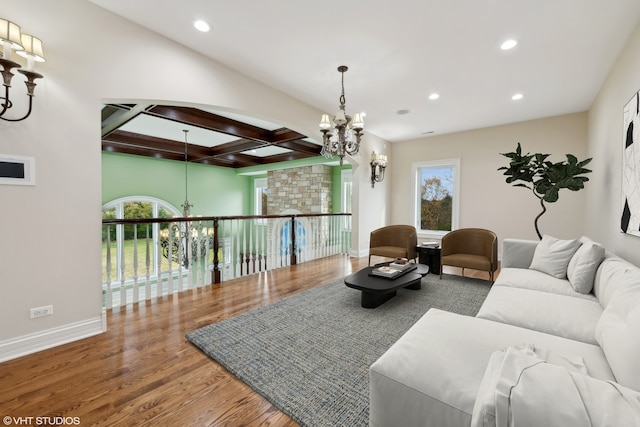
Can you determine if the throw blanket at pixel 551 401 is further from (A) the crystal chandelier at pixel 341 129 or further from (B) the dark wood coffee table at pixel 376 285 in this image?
(A) the crystal chandelier at pixel 341 129

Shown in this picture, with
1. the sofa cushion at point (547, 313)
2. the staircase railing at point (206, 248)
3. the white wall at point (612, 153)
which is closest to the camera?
the sofa cushion at point (547, 313)

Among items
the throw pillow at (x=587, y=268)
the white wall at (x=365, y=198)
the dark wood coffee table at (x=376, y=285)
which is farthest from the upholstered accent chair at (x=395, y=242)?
the throw pillow at (x=587, y=268)

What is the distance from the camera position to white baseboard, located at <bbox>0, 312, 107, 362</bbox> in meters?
1.95

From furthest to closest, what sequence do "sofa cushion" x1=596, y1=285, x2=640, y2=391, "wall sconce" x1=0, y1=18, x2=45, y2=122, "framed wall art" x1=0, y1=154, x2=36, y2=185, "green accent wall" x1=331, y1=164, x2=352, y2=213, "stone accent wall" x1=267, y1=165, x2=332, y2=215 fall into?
"green accent wall" x1=331, y1=164, x2=352, y2=213
"stone accent wall" x1=267, y1=165, x2=332, y2=215
"framed wall art" x1=0, y1=154, x2=36, y2=185
"wall sconce" x1=0, y1=18, x2=45, y2=122
"sofa cushion" x1=596, y1=285, x2=640, y2=391

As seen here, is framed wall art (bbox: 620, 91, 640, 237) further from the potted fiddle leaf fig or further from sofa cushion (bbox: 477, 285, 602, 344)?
sofa cushion (bbox: 477, 285, 602, 344)

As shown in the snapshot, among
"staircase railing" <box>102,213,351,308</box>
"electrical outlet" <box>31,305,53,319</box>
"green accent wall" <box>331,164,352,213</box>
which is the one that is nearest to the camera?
"electrical outlet" <box>31,305,53,319</box>

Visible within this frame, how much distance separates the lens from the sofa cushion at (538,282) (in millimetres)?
2237

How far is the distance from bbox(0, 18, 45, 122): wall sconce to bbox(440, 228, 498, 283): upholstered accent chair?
4.65 meters

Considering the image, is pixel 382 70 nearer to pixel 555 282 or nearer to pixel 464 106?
pixel 464 106

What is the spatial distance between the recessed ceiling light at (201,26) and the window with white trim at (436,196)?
16.2 feet

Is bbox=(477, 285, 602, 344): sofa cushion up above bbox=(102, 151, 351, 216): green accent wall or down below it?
below

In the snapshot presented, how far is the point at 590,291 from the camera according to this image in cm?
218

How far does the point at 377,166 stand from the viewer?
5.83m

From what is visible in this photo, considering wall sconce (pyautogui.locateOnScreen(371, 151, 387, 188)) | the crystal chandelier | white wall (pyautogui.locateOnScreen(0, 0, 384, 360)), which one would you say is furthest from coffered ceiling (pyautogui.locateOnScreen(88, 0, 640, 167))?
wall sconce (pyautogui.locateOnScreen(371, 151, 387, 188))
